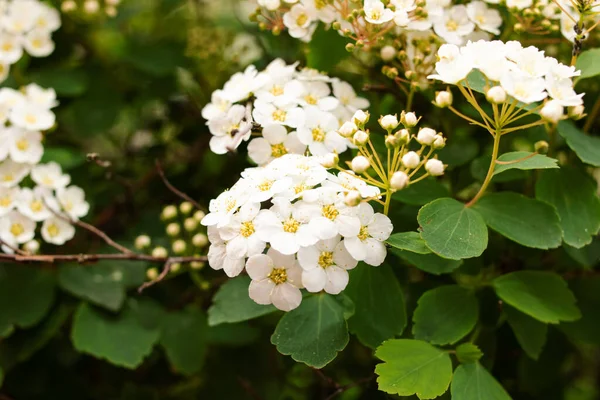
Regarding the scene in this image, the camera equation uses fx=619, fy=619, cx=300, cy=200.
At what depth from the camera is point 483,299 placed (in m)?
1.24

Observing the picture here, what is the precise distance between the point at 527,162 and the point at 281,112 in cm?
44

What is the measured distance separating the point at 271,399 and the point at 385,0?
101cm

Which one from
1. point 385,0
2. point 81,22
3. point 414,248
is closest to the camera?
point 414,248

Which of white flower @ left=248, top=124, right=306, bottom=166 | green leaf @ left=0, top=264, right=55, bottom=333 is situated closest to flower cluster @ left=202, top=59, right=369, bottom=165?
white flower @ left=248, top=124, right=306, bottom=166

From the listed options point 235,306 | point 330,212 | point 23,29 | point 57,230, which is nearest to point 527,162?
point 330,212

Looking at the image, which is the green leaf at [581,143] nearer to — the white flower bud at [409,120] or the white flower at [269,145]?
the white flower bud at [409,120]

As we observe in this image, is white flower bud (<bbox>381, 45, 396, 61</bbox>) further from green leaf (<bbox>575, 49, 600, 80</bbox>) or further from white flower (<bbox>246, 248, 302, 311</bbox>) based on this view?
white flower (<bbox>246, 248, 302, 311</bbox>)

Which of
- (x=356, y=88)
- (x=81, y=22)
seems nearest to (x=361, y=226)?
(x=356, y=88)

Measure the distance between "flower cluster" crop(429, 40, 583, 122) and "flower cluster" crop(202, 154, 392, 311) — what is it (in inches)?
9.1

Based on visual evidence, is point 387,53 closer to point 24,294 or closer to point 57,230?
point 57,230

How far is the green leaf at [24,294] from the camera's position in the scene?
1.44 m

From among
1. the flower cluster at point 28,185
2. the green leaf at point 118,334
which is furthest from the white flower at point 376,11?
the green leaf at point 118,334

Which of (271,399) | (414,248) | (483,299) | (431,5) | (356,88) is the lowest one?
(271,399)

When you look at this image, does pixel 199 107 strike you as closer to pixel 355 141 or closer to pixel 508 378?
pixel 355 141
